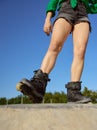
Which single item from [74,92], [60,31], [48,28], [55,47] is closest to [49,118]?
[74,92]

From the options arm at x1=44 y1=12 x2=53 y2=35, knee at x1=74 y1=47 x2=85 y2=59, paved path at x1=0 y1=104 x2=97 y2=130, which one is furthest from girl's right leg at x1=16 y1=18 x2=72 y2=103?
paved path at x1=0 y1=104 x2=97 y2=130

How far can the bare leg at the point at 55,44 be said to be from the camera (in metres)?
4.19

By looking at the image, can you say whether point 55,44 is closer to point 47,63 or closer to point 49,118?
point 47,63

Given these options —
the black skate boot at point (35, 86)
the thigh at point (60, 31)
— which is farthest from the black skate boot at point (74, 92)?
the thigh at point (60, 31)

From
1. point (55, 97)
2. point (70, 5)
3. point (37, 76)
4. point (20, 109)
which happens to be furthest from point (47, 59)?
point (55, 97)

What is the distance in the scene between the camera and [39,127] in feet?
9.04

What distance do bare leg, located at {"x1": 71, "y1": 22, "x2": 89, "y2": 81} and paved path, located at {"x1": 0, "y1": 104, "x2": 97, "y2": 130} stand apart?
3.62 feet

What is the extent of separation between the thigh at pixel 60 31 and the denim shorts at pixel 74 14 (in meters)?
0.07

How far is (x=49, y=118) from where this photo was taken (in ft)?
9.32

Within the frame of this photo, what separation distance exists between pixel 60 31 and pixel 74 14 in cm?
36

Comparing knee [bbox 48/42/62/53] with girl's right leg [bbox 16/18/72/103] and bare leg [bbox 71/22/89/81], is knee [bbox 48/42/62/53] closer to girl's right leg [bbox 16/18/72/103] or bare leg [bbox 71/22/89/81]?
girl's right leg [bbox 16/18/72/103]

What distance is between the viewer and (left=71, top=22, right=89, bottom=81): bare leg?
4.16 metres

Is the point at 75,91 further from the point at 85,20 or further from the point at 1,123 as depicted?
the point at 1,123

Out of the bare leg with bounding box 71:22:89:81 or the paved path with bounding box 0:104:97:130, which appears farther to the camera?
the bare leg with bounding box 71:22:89:81
